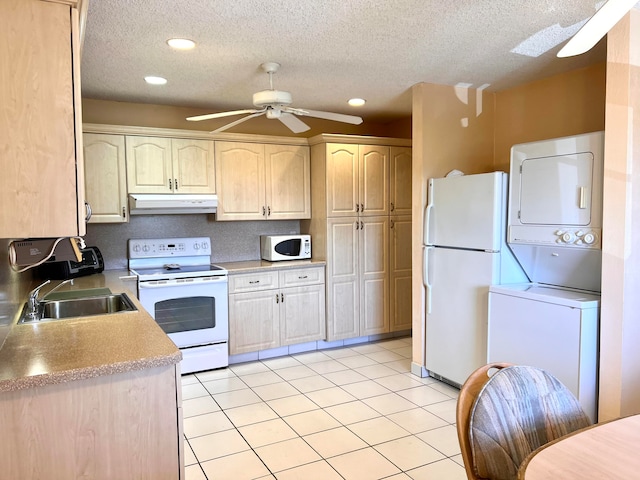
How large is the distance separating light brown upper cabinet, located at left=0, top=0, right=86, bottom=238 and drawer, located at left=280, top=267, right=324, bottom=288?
9.27 feet

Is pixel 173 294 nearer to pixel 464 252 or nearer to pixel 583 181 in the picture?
pixel 464 252

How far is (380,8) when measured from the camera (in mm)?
2316

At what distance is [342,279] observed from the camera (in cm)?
462

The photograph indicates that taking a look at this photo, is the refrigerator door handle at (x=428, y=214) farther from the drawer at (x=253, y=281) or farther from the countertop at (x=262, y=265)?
the drawer at (x=253, y=281)

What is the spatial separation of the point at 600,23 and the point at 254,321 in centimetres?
354

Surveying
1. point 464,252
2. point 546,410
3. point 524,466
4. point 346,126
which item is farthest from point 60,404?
point 346,126

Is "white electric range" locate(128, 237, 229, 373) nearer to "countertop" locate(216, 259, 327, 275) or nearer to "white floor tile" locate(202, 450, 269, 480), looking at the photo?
"countertop" locate(216, 259, 327, 275)

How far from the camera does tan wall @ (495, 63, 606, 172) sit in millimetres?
3236

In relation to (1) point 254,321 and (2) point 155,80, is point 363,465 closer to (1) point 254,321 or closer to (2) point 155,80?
(1) point 254,321

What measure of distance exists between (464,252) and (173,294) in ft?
7.62

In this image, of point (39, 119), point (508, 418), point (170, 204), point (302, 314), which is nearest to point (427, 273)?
point (302, 314)

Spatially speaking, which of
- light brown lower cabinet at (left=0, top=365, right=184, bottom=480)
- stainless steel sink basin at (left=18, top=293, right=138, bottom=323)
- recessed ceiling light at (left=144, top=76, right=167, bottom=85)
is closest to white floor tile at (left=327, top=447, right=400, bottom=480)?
light brown lower cabinet at (left=0, top=365, right=184, bottom=480)

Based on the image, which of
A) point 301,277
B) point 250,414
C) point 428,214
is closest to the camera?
point 250,414

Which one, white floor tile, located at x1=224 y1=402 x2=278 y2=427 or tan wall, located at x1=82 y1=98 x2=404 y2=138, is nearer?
white floor tile, located at x1=224 y1=402 x2=278 y2=427
